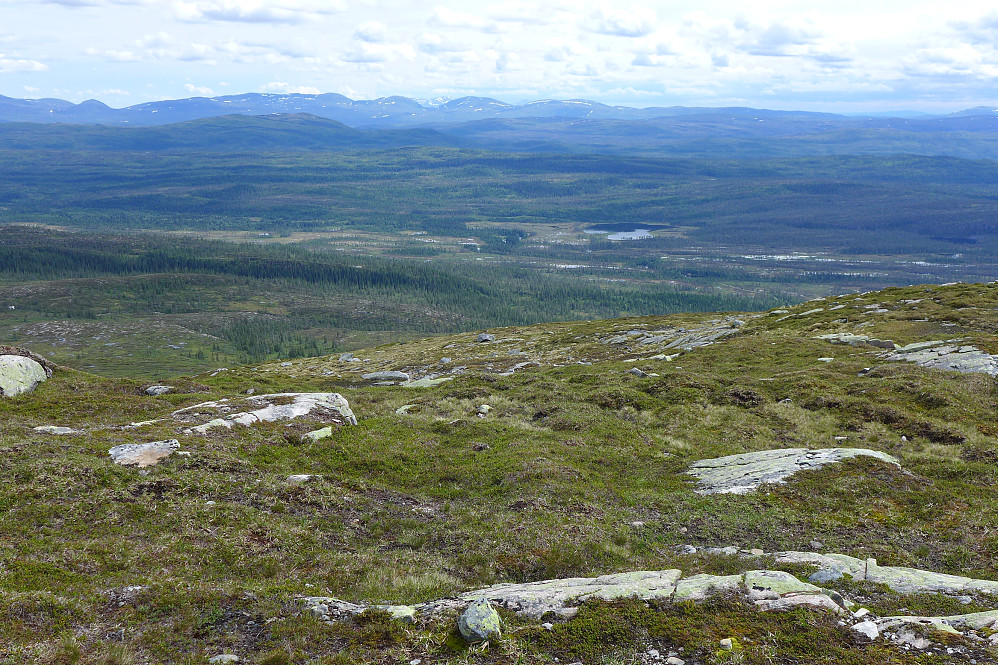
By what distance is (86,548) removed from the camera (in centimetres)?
1488

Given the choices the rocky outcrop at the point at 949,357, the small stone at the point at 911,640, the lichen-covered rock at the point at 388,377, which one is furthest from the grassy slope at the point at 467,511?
the lichen-covered rock at the point at 388,377

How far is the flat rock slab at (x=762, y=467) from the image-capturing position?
72.3ft

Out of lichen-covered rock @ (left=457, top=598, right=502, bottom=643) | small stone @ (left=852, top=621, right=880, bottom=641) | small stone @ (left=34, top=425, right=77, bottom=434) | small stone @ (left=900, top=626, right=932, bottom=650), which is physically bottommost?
small stone @ (left=34, top=425, right=77, bottom=434)

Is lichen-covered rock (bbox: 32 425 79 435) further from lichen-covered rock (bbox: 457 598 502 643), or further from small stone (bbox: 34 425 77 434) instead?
lichen-covered rock (bbox: 457 598 502 643)

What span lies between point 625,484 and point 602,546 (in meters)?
6.74

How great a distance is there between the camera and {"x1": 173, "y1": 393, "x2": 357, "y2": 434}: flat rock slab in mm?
26922

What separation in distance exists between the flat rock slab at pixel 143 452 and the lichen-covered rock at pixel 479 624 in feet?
47.7

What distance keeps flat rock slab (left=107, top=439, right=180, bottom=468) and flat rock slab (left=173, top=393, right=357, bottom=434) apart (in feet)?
10.4

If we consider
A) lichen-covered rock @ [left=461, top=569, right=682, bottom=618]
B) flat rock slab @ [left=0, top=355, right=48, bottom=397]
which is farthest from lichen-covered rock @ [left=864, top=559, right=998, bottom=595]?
flat rock slab @ [left=0, top=355, right=48, bottom=397]

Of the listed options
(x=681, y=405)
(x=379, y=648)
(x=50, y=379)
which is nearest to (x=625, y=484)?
(x=681, y=405)

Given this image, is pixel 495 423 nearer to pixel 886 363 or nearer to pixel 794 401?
pixel 794 401

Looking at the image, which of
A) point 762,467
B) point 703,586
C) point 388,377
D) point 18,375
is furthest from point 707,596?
point 388,377

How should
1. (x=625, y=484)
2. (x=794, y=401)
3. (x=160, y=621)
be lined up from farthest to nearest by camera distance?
(x=794, y=401) → (x=625, y=484) → (x=160, y=621)

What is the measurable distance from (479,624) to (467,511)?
9166 mm
